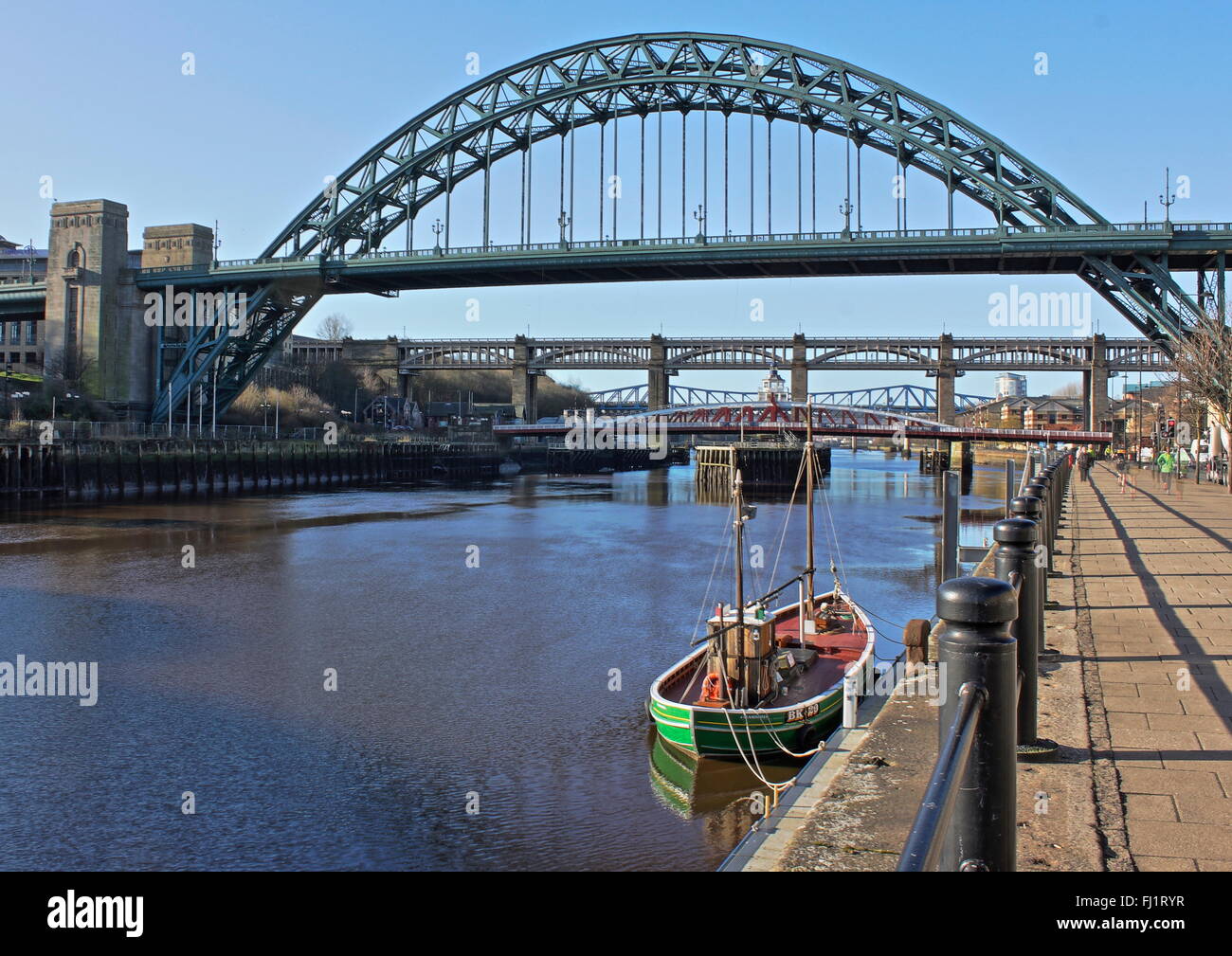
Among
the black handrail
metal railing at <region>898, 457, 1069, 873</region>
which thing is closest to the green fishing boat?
metal railing at <region>898, 457, 1069, 873</region>

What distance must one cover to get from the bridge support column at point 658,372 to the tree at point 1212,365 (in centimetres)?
8057

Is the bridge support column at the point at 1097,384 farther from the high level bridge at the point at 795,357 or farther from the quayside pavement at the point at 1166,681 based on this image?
the quayside pavement at the point at 1166,681

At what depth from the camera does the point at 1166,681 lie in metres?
7.98

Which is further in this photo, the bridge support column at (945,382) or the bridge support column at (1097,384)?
the bridge support column at (945,382)

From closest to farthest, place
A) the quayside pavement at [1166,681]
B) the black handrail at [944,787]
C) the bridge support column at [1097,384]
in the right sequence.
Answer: the black handrail at [944,787]
the quayside pavement at [1166,681]
the bridge support column at [1097,384]

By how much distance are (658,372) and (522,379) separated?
16526 mm

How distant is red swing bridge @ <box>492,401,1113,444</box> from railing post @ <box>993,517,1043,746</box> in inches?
3024

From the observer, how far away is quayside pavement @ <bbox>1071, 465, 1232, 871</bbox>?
5008mm

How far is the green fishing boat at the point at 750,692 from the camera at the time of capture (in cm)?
1335

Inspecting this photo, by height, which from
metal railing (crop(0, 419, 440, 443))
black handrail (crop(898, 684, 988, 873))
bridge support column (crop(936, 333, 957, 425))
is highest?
bridge support column (crop(936, 333, 957, 425))

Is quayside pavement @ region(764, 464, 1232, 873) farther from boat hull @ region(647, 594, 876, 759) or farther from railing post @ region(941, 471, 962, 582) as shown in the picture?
boat hull @ region(647, 594, 876, 759)
